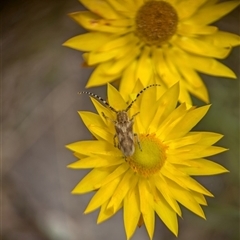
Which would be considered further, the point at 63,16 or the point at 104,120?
the point at 63,16

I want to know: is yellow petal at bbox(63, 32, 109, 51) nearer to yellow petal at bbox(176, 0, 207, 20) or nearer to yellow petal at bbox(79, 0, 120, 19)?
yellow petal at bbox(79, 0, 120, 19)

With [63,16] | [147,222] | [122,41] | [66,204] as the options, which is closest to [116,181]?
[147,222]

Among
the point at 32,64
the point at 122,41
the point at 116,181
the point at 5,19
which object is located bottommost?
the point at 116,181

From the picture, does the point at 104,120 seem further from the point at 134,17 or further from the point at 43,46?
the point at 43,46

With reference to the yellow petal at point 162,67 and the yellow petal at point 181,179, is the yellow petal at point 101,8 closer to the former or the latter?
the yellow petal at point 162,67

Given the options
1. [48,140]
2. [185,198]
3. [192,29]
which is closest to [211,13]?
[192,29]

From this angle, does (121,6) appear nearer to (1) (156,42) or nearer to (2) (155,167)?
(1) (156,42)

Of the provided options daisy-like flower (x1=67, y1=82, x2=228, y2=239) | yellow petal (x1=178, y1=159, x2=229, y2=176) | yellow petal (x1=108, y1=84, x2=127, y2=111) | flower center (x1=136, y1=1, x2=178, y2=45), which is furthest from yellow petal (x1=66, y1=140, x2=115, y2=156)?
flower center (x1=136, y1=1, x2=178, y2=45)
